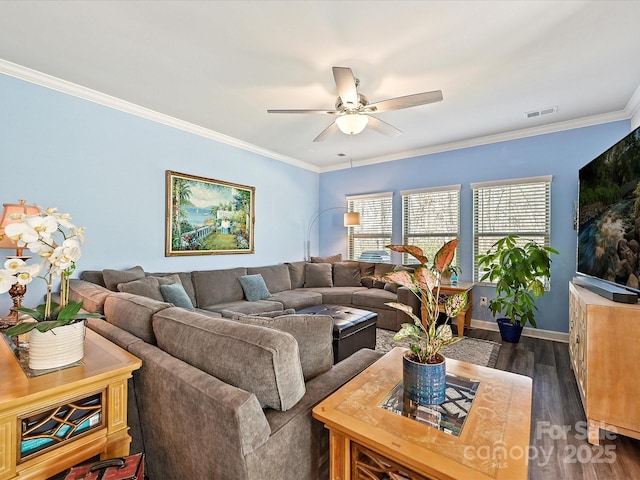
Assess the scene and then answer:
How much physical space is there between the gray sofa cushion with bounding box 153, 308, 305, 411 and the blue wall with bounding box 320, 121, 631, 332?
4.00 metres

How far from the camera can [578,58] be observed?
2398mm

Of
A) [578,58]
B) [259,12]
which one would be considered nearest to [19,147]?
[259,12]

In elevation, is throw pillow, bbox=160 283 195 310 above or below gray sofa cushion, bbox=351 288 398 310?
above

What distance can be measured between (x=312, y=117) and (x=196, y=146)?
165 cm

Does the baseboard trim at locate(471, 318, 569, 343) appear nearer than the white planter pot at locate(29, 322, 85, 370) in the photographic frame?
No

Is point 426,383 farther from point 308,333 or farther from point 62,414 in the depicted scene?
point 62,414

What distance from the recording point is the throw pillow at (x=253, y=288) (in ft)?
13.2

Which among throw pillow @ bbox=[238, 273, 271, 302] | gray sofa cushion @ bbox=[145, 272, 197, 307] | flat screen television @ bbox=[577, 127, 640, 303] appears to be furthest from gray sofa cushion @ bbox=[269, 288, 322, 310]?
flat screen television @ bbox=[577, 127, 640, 303]

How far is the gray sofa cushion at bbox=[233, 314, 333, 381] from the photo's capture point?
1426 mm

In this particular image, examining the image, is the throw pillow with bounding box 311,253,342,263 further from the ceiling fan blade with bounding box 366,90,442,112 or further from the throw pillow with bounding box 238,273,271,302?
the ceiling fan blade with bounding box 366,90,442,112

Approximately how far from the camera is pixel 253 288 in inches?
160

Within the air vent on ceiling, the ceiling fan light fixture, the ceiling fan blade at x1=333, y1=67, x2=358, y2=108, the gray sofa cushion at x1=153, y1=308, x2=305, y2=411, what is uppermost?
the air vent on ceiling

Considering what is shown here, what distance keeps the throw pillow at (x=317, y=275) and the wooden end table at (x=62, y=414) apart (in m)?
3.81

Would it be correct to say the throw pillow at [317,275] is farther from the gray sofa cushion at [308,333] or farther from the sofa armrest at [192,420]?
the sofa armrest at [192,420]
